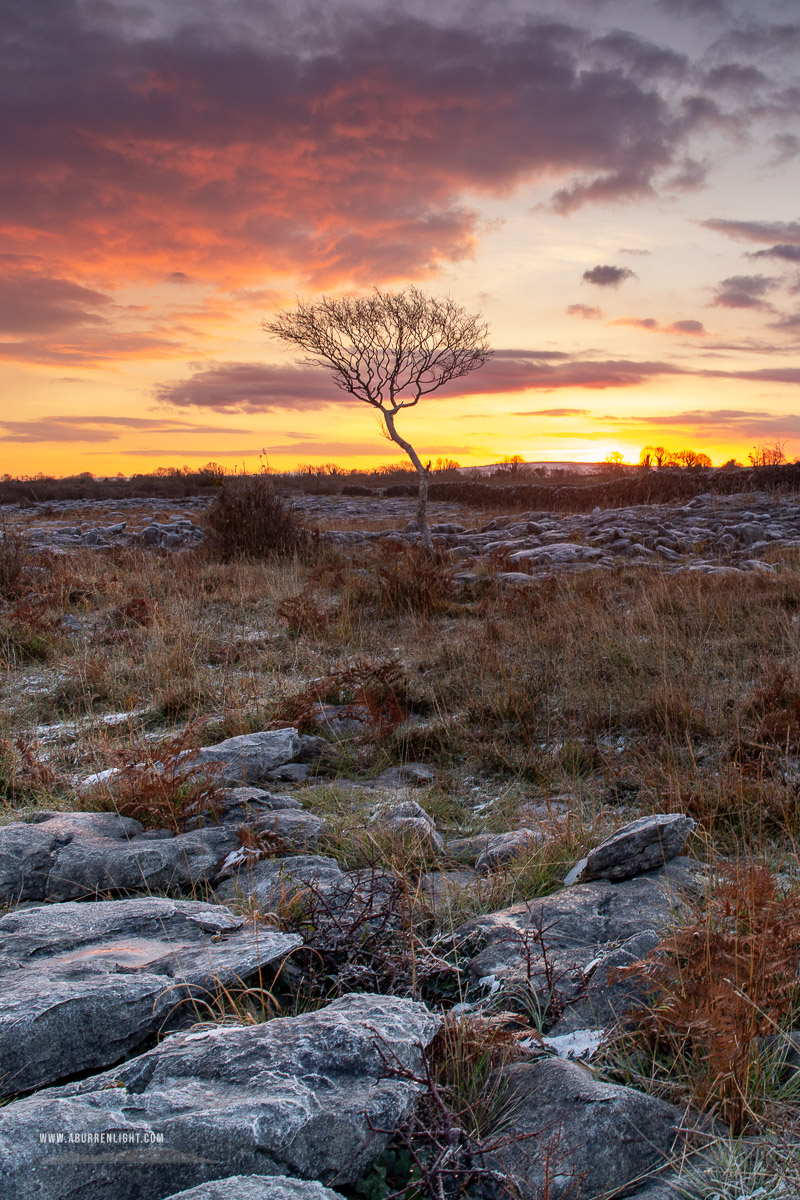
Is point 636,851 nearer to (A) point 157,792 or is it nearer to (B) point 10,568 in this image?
(A) point 157,792

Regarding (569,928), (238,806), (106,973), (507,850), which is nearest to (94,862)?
(238,806)

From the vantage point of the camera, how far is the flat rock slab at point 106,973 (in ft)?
5.51

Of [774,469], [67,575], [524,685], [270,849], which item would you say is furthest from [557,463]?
[270,849]

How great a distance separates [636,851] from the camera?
2650mm

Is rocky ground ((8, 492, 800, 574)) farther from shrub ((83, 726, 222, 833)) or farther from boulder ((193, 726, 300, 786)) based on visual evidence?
shrub ((83, 726, 222, 833))

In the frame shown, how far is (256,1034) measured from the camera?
63.7 inches

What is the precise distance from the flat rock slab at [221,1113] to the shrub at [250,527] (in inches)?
416

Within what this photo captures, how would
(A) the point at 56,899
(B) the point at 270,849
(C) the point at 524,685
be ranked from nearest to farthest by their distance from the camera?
(A) the point at 56,899, (B) the point at 270,849, (C) the point at 524,685

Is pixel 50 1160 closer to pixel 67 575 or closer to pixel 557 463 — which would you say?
pixel 67 575

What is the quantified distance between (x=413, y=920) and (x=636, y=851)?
87 centimetres

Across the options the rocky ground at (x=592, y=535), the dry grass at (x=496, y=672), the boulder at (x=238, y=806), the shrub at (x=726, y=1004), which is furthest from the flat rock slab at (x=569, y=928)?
the rocky ground at (x=592, y=535)

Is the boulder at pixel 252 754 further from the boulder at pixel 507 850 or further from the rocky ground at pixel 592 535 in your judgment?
the rocky ground at pixel 592 535

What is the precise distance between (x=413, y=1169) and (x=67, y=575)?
956 cm

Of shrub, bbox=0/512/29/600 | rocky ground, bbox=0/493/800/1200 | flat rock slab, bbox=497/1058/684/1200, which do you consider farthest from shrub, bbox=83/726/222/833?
shrub, bbox=0/512/29/600
